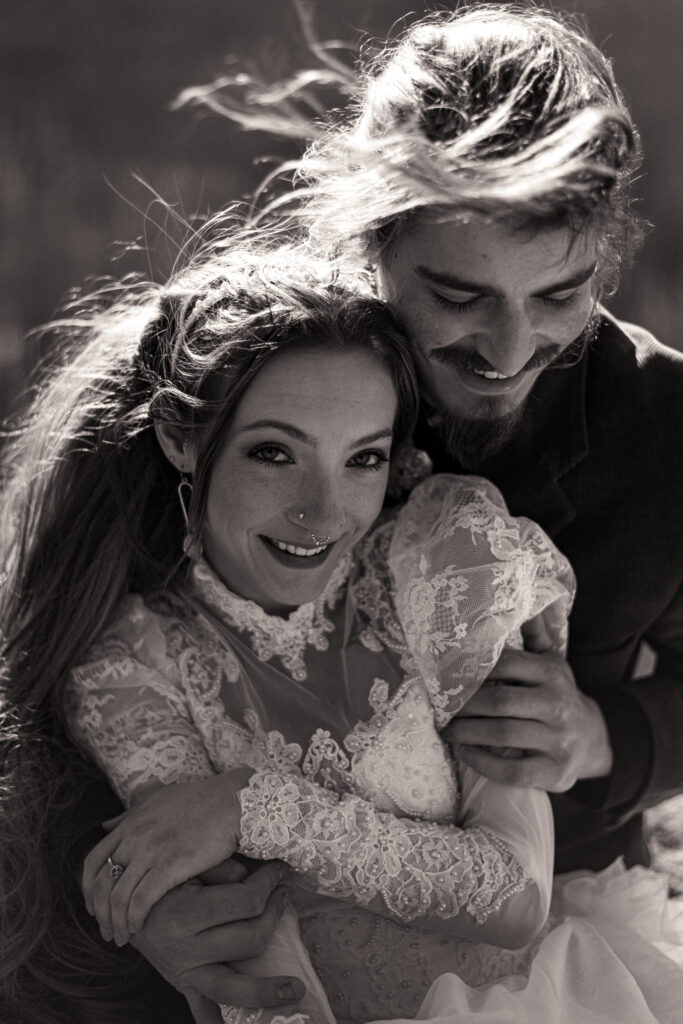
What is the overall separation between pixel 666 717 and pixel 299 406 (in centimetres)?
116

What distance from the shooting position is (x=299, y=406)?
2.23m

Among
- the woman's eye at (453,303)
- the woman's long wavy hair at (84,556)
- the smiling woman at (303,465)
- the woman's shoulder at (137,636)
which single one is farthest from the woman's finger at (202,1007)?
the woman's eye at (453,303)

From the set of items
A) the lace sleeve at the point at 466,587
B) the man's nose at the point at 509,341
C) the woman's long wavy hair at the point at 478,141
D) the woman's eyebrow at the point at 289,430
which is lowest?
the lace sleeve at the point at 466,587

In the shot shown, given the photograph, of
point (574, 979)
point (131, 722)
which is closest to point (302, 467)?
point (131, 722)

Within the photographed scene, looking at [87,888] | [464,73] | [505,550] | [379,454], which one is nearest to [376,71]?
[464,73]

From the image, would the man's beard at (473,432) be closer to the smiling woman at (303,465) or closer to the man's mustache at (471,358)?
the man's mustache at (471,358)

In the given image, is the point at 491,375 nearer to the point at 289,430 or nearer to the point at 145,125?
the point at 289,430

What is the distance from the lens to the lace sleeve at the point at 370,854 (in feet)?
7.14

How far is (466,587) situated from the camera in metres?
2.30

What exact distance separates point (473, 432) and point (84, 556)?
2.59 ft

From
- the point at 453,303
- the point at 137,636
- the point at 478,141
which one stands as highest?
the point at 478,141

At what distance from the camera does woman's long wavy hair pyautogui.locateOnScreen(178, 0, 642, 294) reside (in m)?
2.12

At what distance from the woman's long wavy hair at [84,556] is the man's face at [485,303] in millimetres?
72

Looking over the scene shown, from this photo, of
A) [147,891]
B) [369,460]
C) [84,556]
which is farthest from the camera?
[84,556]
